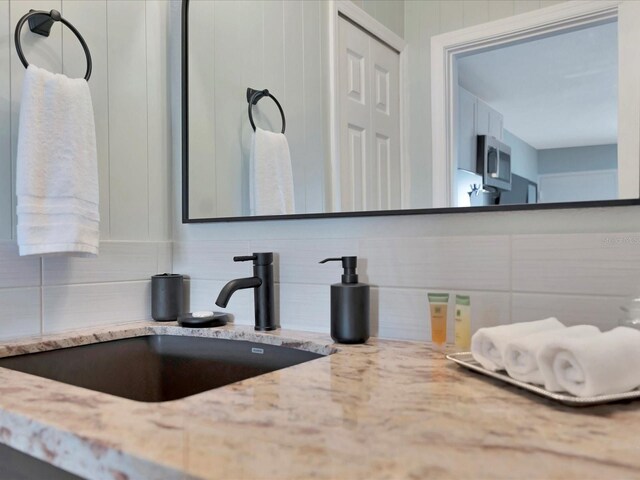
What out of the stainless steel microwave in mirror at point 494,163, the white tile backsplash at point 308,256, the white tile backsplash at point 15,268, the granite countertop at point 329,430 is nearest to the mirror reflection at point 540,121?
the stainless steel microwave in mirror at point 494,163

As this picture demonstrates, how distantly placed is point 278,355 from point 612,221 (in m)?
0.67

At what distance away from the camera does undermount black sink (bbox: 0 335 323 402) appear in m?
1.09

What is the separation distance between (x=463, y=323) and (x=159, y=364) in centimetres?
71

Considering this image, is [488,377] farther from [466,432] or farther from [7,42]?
[7,42]

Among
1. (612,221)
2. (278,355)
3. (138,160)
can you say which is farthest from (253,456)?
(138,160)

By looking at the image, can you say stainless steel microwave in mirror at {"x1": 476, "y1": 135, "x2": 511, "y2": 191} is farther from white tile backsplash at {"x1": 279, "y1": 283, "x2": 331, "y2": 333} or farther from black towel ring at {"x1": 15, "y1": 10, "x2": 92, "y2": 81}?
black towel ring at {"x1": 15, "y1": 10, "x2": 92, "y2": 81}

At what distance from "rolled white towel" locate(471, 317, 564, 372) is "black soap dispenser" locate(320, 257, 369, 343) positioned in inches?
10.7

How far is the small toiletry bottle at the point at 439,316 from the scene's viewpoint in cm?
97

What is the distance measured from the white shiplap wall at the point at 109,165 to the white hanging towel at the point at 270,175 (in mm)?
284

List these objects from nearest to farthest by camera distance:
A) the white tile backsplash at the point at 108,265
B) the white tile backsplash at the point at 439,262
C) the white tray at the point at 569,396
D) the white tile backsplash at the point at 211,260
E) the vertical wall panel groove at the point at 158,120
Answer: the white tray at the point at 569,396
the white tile backsplash at the point at 439,262
the white tile backsplash at the point at 108,265
the white tile backsplash at the point at 211,260
the vertical wall panel groove at the point at 158,120

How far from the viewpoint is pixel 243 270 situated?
131 cm

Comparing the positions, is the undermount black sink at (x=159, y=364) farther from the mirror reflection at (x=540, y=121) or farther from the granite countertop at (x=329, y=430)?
the mirror reflection at (x=540, y=121)

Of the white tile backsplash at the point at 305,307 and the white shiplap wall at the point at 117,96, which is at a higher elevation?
the white shiplap wall at the point at 117,96

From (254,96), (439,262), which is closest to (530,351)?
(439,262)
